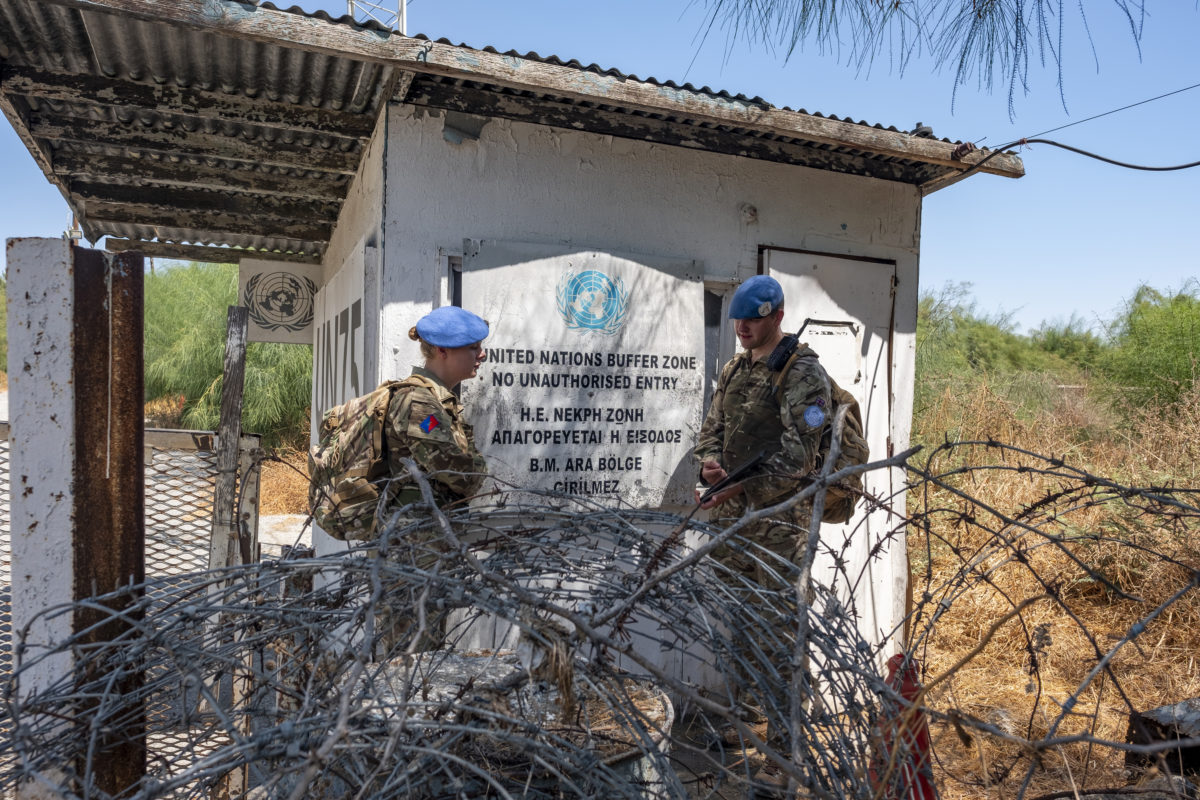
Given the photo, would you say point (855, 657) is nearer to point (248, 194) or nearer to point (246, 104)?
point (246, 104)

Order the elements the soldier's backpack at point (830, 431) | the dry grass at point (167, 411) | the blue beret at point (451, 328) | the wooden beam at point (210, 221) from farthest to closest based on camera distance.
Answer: the dry grass at point (167, 411), the wooden beam at point (210, 221), the soldier's backpack at point (830, 431), the blue beret at point (451, 328)

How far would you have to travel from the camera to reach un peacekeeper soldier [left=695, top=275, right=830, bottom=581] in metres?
3.44

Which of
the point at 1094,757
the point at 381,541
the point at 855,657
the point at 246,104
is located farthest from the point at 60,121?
the point at 1094,757

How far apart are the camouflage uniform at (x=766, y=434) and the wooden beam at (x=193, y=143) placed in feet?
8.47

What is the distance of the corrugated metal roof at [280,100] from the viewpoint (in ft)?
10.0

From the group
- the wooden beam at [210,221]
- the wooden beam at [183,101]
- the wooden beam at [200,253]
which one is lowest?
the wooden beam at [200,253]

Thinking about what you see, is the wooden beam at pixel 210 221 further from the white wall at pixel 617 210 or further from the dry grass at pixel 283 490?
the dry grass at pixel 283 490

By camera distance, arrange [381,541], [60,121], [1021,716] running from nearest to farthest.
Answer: [381,541], [60,121], [1021,716]

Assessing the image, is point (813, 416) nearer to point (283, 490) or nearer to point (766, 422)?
point (766, 422)

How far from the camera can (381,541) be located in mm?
1546

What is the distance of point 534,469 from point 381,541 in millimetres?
2253

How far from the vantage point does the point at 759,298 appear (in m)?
3.63

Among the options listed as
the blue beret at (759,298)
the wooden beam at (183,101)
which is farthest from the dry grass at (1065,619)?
the wooden beam at (183,101)

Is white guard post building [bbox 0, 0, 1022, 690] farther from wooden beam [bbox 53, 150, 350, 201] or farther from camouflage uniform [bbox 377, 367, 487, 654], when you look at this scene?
camouflage uniform [bbox 377, 367, 487, 654]
